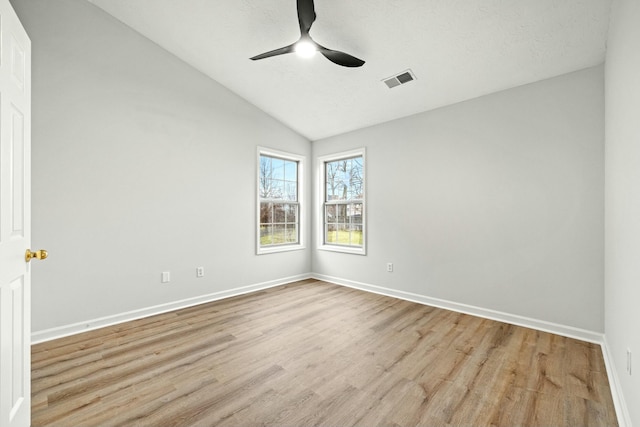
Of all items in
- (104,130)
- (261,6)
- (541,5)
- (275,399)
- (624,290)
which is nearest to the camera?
(624,290)

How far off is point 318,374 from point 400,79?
10.2ft

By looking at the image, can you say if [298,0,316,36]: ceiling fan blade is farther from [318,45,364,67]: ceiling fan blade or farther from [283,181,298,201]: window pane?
[283,181,298,201]: window pane

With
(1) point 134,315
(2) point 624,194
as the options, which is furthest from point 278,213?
(2) point 624,194

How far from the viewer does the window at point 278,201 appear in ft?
14.9

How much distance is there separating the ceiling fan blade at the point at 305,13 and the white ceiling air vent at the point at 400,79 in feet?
4.58

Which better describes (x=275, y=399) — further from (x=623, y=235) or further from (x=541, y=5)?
(x=541, y=5)

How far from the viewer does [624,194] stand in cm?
173

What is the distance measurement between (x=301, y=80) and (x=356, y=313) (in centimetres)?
295

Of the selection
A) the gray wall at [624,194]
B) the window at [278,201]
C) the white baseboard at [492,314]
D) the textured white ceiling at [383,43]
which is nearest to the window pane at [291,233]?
the window at [278,201]

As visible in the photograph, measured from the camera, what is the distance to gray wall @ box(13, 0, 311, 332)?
2709mm

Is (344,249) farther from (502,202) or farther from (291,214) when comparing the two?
(502,202)

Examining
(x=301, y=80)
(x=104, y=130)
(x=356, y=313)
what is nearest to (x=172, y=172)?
(x=104, y=130)

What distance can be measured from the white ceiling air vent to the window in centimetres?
204

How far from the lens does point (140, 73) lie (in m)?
3.26
